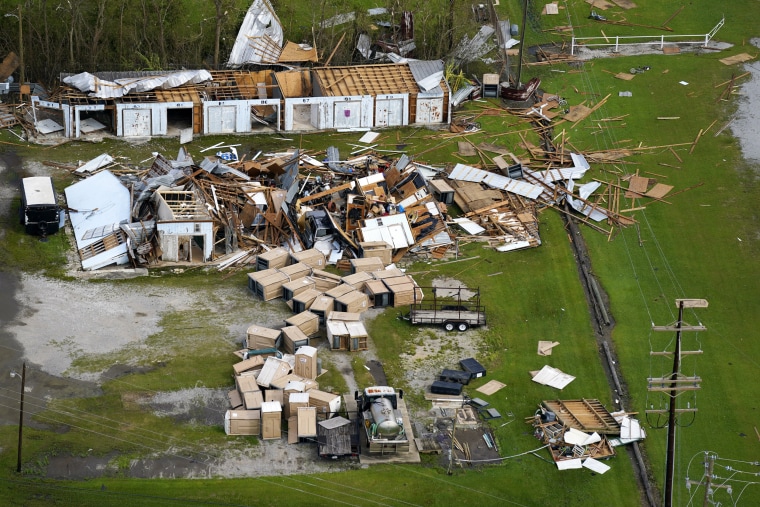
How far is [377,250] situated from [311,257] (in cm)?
319

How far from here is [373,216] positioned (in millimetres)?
59875

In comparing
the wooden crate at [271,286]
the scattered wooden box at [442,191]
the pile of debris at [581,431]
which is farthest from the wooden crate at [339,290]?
the pile of debris at [581,431]

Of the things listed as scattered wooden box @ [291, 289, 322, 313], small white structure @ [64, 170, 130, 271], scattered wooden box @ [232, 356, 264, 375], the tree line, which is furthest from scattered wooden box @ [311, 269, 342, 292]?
the tree line

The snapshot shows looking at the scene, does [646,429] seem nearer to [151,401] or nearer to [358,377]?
[358,377]

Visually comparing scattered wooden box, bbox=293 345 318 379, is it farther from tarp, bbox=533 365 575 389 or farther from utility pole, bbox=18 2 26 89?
utility pole, bbox=18 2 26 89

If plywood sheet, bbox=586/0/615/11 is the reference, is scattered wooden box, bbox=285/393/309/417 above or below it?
below

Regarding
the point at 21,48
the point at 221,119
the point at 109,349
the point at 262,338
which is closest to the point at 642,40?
the point at 221,119

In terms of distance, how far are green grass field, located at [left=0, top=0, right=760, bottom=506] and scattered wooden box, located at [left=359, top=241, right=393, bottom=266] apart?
217 centimetres

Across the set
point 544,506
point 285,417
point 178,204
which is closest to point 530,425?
point 544,506

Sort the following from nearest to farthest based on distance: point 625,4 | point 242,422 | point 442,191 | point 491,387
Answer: point 242,422
point 491,387
point 442,191
point 625,4

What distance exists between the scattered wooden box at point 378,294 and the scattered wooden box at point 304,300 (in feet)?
7.57

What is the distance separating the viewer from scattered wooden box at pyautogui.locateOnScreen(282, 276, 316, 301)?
5412 cm

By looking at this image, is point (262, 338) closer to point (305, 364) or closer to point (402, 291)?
point (305, 364)

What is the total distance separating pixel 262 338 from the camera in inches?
1992
